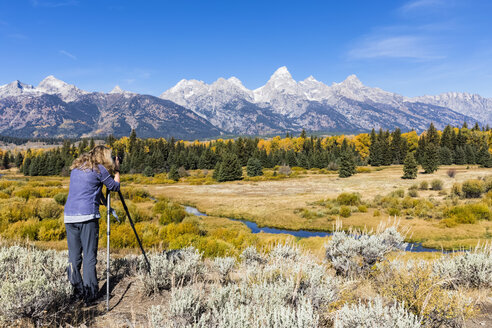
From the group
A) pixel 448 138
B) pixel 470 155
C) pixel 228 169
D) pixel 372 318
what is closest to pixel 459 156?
pixel 470 155

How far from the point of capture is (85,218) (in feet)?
14.0

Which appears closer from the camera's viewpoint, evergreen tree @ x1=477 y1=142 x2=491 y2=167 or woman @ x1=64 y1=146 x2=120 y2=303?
woman @ x1=64 y1=146 x2=120 y2=303

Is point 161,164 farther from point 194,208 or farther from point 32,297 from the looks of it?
point 32,297

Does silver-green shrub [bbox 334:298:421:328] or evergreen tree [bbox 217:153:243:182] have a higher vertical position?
silver-green shrub [bbox 334:298:421:328]

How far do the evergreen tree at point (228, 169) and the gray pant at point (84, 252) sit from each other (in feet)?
191

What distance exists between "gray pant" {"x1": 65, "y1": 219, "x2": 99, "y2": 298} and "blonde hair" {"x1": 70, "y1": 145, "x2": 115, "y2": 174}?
909 millimetres

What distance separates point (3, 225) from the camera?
1205 cm

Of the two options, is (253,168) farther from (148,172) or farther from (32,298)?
(32,298)

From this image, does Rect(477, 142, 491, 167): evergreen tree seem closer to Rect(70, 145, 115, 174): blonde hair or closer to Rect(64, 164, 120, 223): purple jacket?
Rect(70, 145, 115, 174): blonde hair

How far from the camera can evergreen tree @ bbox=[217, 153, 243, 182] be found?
62812 millimetres

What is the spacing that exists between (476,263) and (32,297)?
26.5 feet

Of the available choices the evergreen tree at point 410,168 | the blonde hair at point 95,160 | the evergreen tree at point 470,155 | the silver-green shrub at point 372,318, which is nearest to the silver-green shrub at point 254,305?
the silver-green shrub at point 372,318

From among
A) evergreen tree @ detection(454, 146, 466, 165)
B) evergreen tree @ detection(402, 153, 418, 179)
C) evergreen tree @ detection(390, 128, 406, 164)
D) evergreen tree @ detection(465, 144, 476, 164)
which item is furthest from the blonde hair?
evergreen tree @ detection(390, 128, 406, 164)

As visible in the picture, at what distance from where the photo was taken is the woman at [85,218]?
430cm
